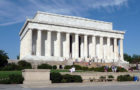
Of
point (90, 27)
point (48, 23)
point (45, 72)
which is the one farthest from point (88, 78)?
point (90, 27)

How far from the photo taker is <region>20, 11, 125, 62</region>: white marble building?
187 feet

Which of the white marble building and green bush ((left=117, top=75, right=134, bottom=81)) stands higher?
the white marble building

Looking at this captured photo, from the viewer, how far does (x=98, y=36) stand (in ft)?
218

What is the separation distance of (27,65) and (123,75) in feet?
77.5

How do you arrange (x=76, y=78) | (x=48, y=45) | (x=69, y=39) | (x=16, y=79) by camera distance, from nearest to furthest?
(x=16, y=79), (x=76, y=78), (x=48, y=45), (x=69, y=39)

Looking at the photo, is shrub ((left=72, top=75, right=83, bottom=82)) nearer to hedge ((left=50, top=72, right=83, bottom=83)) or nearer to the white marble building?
hedge ((left=50, top=72, right=83, bottom=83))

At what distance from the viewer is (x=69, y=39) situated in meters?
62.3

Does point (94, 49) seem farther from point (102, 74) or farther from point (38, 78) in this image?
point (38, 78)

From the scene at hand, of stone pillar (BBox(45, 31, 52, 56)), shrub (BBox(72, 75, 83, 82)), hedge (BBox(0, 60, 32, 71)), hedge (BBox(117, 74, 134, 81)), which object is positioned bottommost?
hedge (BBox(117, 74, 134, 81))

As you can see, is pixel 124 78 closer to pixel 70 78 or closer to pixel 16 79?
pixel 70 78

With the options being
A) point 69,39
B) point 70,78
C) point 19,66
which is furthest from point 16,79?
point 69,39

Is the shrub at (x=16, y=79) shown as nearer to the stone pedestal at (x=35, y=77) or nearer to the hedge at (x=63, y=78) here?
the stone pedestal at (x=35, y=77)

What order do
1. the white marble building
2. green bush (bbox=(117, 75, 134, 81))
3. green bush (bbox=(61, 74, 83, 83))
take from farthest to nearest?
the white marble building
green bush (bbox=(117, 75, 134, 81))
green bush (bbox=(61, 74, 83, 83))

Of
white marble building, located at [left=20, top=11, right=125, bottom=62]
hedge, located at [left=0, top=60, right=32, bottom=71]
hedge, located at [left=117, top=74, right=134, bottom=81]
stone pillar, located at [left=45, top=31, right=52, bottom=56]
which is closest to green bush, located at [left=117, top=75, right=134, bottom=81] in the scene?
hedge, located at [left=117, top=74, right=134, bottom=81]
